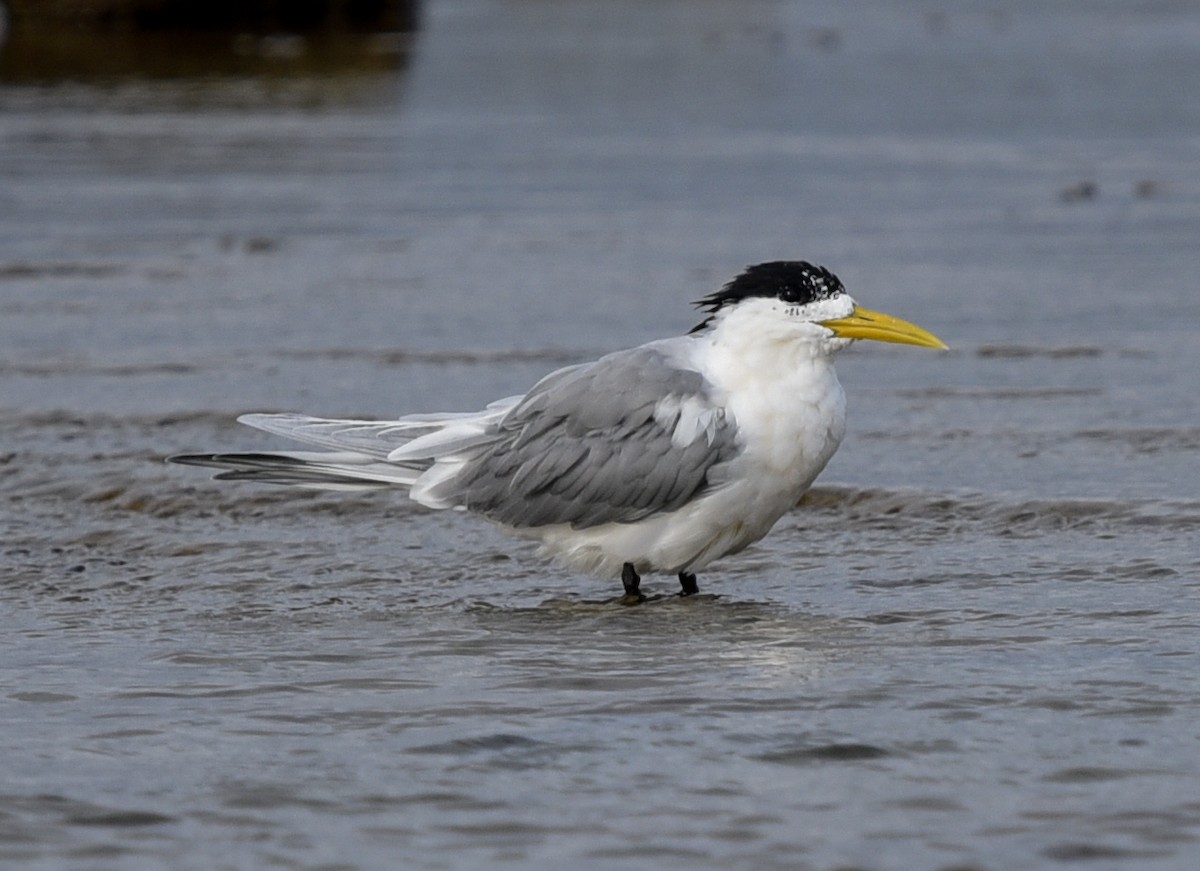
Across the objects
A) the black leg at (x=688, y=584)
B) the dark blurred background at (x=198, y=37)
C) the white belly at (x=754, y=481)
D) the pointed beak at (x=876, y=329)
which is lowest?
the black leg at (x=688, y=584)

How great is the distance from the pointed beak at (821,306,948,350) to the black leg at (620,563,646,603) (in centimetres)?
93

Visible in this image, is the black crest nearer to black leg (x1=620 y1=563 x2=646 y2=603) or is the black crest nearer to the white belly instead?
the white belly

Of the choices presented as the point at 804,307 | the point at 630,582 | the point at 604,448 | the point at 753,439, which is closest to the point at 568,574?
the point at 630,582

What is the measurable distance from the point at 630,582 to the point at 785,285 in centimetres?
101

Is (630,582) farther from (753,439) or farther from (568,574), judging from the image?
(753,439)

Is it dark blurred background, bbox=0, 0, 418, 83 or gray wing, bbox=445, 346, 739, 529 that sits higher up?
dark blurred background, bbox=0, 0, 418, 83

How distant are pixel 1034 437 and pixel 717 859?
467 cm

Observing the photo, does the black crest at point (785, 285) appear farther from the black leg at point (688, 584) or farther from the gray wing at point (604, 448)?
the black leg at point (688, 584)

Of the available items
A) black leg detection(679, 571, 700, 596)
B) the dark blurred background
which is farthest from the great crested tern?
the dark blurred background

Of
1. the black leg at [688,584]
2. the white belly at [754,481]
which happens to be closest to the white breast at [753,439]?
the white belly at [754,481]

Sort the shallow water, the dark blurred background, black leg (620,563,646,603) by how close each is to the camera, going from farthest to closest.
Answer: the dark blurred background < black leg (620,563,646,603) < the shallow water

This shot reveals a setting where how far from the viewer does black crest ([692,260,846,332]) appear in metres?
6.41

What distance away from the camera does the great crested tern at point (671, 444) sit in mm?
6352

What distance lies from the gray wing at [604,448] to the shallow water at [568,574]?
0.31m
